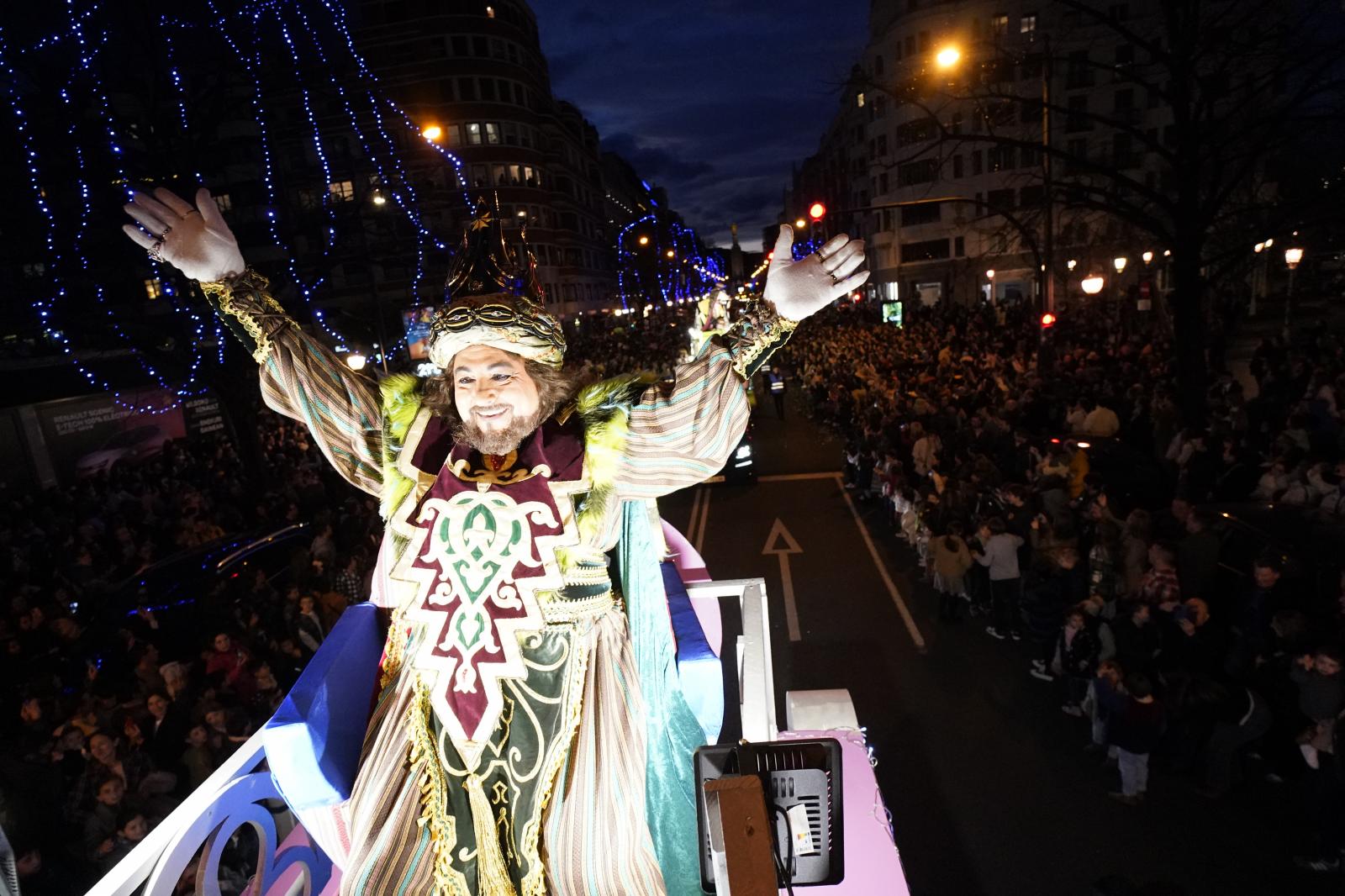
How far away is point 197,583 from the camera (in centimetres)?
856

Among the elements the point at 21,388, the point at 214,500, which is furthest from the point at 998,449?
the point at 21,388

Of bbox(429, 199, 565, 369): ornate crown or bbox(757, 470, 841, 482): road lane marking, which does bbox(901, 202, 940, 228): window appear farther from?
bbox(429, 199, 565, 369): ornate crown

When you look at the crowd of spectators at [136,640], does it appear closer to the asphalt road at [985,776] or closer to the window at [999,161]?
the asphalt road at [985,776]

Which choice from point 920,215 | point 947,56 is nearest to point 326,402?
point 947,56

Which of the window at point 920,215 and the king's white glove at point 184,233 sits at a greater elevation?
the window at point 920,215

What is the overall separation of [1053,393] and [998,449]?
416 cm

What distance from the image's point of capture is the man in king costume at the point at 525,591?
2152 millimetres

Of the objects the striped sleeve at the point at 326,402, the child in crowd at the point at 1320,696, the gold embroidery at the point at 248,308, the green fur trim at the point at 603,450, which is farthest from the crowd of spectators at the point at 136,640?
the child in crowd at the point at 1320,696

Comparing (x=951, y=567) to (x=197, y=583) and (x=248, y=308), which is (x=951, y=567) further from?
(x=197, y=583)

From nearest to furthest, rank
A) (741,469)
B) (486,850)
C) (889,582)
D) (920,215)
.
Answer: (486,850), (889,582), (741,469), (920,215)

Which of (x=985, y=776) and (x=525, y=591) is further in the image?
(x=985, y=776)

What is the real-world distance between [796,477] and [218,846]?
14.1 meters

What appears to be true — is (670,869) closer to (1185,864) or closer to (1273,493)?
(1185,864)

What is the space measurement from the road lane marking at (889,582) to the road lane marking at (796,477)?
5.00 feet
